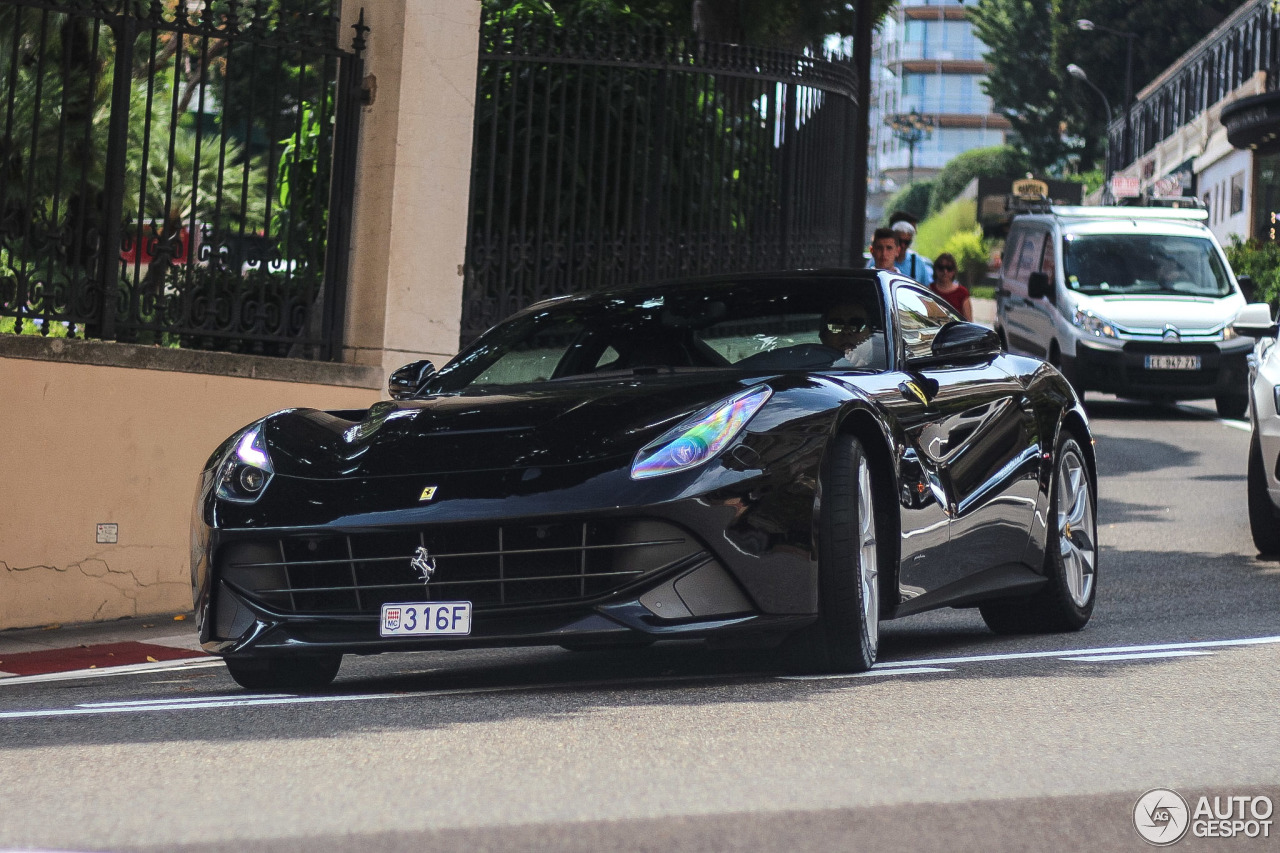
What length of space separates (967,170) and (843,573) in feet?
335

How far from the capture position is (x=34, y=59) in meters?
9.98

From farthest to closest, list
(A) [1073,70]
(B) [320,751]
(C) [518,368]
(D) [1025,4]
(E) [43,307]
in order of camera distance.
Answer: (D) [1025,4] → (A) [1073,70] → (E) [43,307] → (C) [518,368] → (B) [320,751]

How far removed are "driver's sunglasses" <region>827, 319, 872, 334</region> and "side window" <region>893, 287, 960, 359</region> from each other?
0.14 metres

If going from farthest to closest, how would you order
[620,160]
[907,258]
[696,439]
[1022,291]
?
1. [1022,291]
2. [907,258]
3. [620,160]
4. [696,439]

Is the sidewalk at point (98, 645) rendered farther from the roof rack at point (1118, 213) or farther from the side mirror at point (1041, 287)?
the roof rack at point (1118, 213)

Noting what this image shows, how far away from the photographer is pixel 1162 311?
818 inches

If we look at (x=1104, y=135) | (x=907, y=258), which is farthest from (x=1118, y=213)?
(x=1104, y=135)

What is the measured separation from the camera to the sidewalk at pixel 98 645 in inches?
323

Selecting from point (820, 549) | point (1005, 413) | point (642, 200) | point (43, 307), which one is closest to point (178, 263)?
point (43, 307)

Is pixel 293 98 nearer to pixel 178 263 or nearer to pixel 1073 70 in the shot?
pixel 178 263

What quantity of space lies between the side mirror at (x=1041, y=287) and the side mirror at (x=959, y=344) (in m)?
14.5

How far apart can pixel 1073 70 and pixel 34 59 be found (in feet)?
209

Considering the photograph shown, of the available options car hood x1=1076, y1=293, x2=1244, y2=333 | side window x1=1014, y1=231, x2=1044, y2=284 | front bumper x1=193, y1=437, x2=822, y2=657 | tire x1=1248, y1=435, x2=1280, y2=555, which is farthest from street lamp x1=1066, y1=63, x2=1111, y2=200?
front bumper x1=193, y1=437, x2=822, y2=657

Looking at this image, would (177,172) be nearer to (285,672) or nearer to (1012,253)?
(285,672)
